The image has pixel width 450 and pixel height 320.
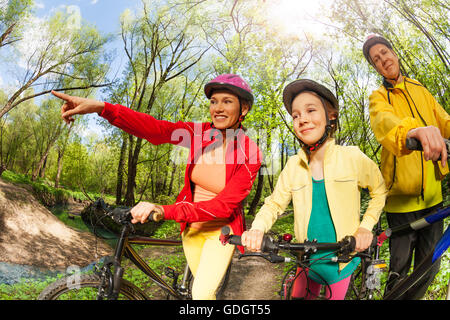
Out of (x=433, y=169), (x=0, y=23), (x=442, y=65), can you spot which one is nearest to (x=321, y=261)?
(x=433, y=169)

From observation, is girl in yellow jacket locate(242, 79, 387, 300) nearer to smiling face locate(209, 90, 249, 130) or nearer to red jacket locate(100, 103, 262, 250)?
red jacket locate(100, 103, 262, 250)

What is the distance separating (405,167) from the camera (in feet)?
4.64

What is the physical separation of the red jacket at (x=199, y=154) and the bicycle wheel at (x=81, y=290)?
388 millimetres

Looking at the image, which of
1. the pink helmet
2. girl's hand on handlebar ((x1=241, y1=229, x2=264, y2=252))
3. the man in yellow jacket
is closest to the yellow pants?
girl's hand on handlebar ((x1=241, y1=229, x2=264, y2=252))

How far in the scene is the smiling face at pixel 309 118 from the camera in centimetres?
120

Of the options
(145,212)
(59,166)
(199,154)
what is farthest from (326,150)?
(59,166)

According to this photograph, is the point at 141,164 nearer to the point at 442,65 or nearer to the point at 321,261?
the point at 321,261

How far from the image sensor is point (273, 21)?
385 centimetres

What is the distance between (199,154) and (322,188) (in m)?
0.69

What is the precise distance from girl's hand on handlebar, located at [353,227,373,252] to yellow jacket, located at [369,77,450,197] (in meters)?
0.42

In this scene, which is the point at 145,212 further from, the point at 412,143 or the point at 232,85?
the point at 412,143

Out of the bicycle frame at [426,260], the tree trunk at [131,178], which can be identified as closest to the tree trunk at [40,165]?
the tree trunk at [131,178]
